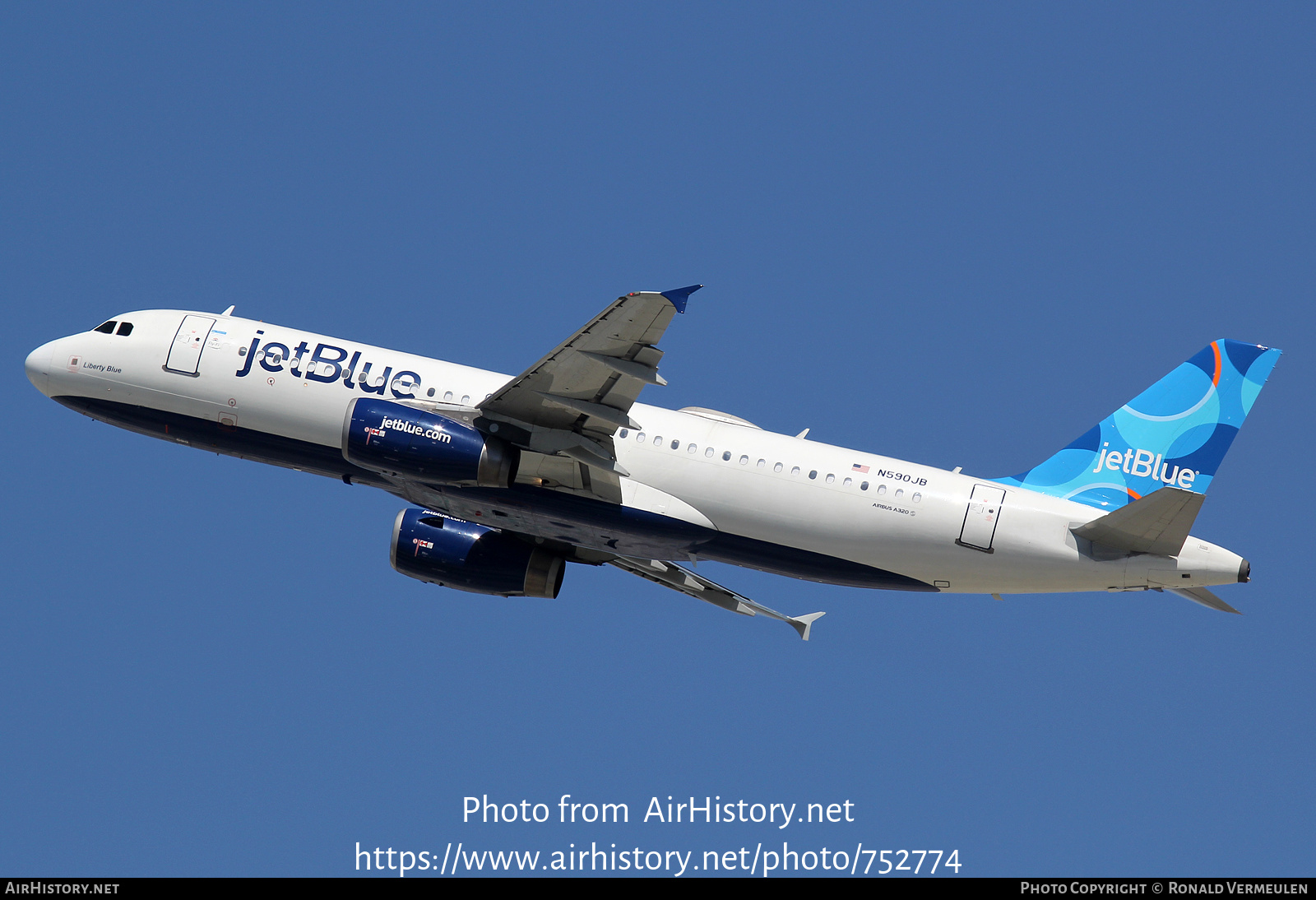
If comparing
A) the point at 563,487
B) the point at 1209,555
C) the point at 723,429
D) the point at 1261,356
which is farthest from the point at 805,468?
the point at 1261,356

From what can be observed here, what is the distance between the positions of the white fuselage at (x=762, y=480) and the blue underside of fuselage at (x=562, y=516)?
0.27 meters

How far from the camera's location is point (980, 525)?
117ft

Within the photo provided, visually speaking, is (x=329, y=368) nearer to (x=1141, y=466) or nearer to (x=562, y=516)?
(x=562, y=516)

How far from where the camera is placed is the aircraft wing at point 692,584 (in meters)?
41.5

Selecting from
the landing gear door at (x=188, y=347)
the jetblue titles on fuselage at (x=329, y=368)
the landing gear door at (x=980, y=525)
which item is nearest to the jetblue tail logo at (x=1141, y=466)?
the landing gear door at (x=980, y=525)

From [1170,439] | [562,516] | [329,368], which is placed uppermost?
[1170,439]

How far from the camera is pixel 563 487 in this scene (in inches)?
1412

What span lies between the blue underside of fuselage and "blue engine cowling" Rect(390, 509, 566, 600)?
2441 millimetres

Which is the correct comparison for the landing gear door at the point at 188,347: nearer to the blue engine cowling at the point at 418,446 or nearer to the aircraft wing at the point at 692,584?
the blue engine cowling at the point at 418,446

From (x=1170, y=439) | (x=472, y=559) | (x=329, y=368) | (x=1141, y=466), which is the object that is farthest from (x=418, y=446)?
(x=1170, y=439)

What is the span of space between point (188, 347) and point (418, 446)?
8.32m

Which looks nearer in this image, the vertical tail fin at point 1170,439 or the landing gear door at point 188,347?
the vertical tail fin at point 1170,439

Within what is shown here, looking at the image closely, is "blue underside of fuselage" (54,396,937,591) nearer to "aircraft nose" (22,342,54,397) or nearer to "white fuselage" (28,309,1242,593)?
"white fuselage" (28,309,1242,593)
